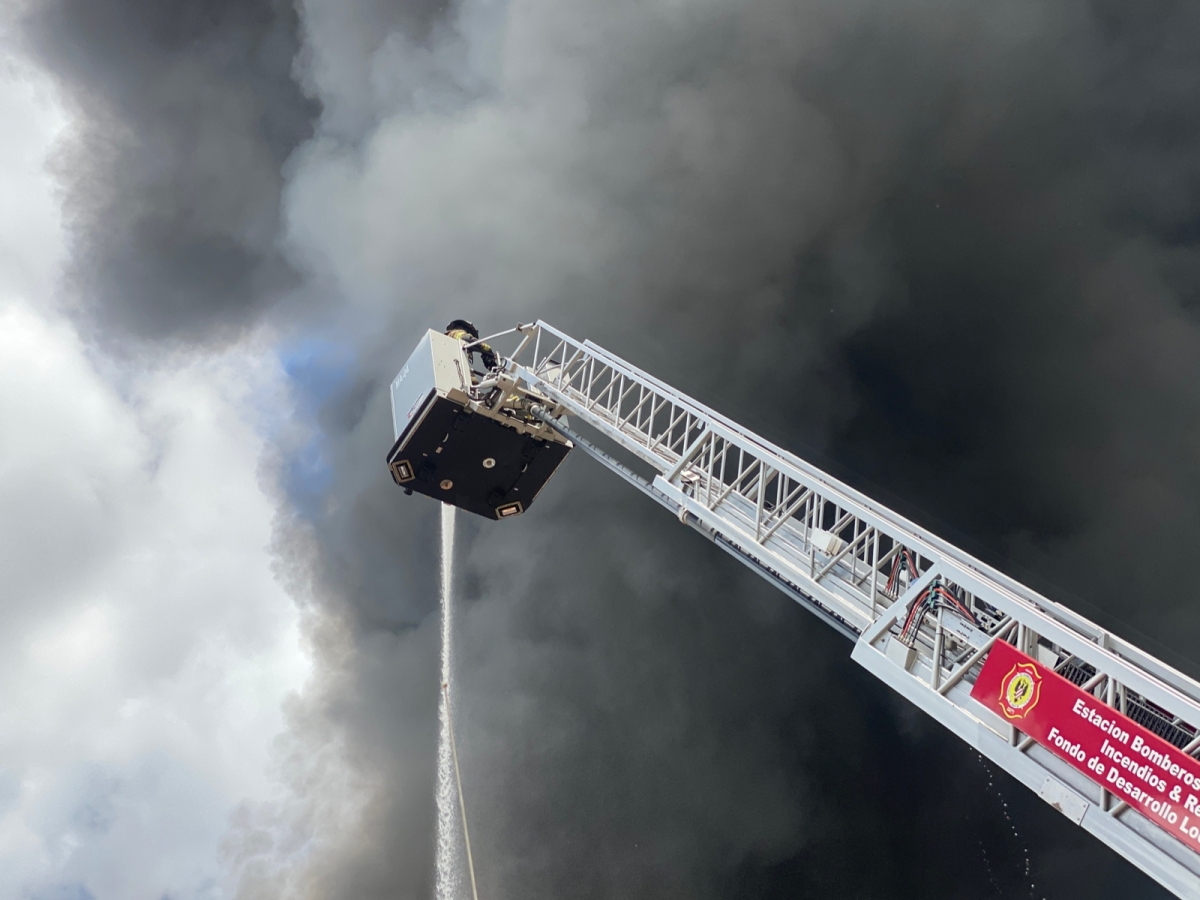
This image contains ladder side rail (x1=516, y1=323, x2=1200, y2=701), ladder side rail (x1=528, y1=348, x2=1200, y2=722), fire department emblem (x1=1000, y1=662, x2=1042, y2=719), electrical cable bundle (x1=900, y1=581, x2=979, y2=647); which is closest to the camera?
ladder side rail (x1=528, y1=348, x2=1200, y2=722)

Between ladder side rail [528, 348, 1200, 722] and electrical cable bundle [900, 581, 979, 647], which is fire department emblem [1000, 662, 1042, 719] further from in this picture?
electrical cable bundle [900, 581, 979, 647]

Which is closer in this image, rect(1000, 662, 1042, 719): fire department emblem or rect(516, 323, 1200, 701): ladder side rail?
rect(1000, 662, 1042, 719): fire department emblem

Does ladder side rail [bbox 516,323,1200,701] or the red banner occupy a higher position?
ladder side rail [bbox 516,323,1200,701]

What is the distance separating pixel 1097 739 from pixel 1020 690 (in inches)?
40.7

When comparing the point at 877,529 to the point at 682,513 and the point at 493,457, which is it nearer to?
the point at 682,513

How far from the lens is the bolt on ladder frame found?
873cm

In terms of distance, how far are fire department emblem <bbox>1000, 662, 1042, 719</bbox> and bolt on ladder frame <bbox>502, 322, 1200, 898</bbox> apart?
385mm

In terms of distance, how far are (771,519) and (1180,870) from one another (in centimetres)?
834

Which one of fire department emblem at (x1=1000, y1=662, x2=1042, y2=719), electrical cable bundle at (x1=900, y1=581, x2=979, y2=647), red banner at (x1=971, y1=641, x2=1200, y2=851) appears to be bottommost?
red banner at (x1=971, y1=641, x2=1200, y2=851)

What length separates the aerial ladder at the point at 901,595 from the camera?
28.2 feet

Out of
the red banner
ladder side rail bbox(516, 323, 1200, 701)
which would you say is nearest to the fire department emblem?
the red banner

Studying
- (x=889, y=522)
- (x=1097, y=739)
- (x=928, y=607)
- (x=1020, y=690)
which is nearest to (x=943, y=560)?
(x=889, y=522)

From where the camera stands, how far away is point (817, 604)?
1503 cm

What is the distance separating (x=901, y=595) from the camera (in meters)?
12.5
